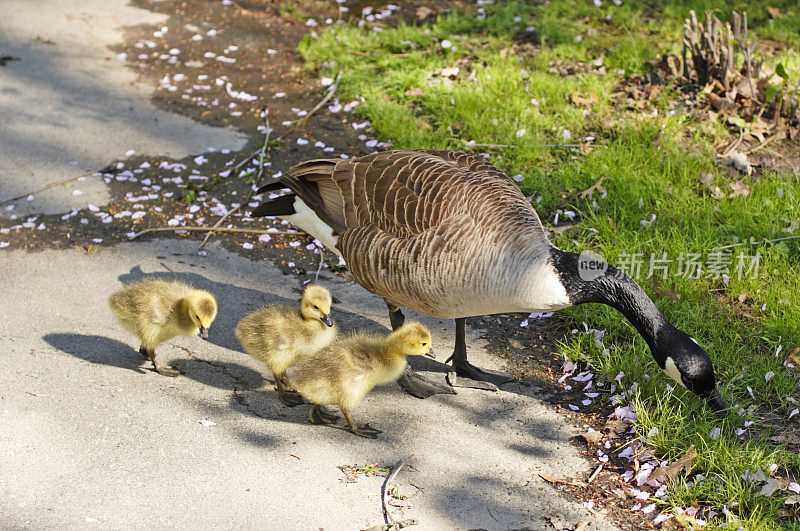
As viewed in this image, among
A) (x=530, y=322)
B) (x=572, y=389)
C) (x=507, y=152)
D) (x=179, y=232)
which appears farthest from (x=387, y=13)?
(x=572, y=389)

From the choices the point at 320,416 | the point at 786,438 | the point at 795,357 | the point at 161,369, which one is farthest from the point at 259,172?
the point at 786,438

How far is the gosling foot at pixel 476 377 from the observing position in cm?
468

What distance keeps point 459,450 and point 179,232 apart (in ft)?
9.96

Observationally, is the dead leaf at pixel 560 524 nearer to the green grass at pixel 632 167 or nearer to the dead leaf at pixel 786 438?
the green grass at pixel 632 167

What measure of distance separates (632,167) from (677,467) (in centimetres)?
302

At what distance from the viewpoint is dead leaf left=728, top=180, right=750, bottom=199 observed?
598 centimetres

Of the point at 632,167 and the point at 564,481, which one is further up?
the point at 632,167

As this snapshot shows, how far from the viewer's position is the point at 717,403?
13.6 feet

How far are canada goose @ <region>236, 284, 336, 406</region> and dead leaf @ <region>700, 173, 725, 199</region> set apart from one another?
343 centimetres

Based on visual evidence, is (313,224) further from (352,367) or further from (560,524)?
(560,524)

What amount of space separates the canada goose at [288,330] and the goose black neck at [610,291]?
4.23 ft

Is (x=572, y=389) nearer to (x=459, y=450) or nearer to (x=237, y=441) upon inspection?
(x=459, y=450)

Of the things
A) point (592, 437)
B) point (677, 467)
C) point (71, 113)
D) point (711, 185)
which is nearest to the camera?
point (677, 467)

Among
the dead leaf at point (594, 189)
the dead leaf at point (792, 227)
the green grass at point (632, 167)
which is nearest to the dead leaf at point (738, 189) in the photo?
the green grass at point (632, 167)
